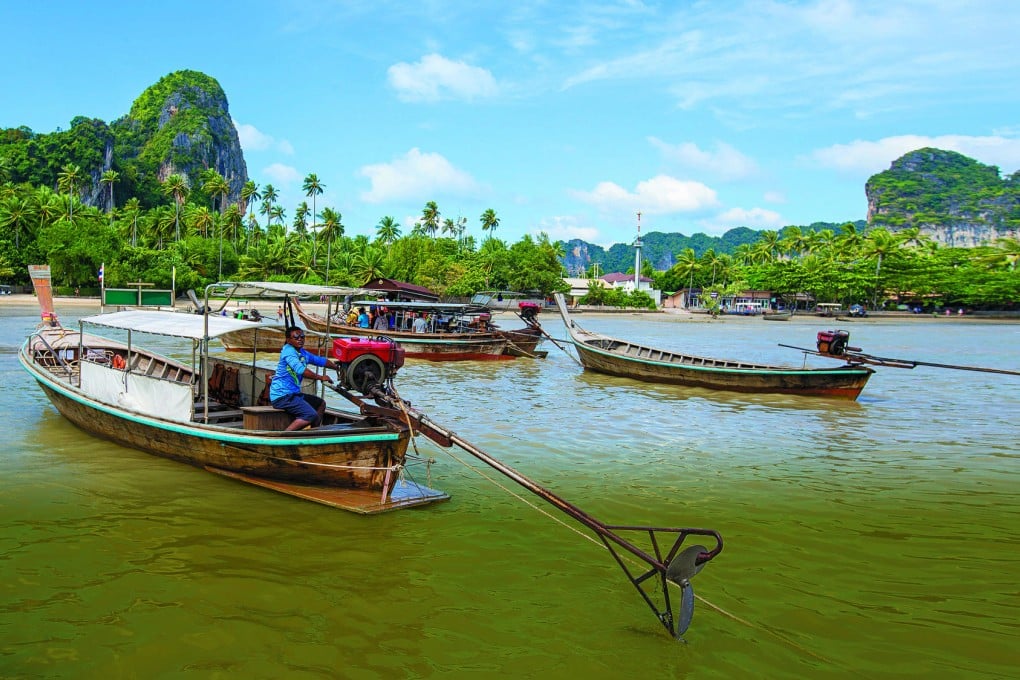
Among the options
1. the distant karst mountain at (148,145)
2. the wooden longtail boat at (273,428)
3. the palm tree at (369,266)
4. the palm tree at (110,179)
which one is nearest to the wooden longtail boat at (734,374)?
the wooden longtail boat at (273,428)

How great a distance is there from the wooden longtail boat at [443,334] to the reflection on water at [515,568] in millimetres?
13112

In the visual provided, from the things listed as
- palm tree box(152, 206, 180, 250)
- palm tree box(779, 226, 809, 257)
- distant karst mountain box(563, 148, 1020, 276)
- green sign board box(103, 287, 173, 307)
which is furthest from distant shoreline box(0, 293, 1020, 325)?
distant karst mountain box(563, 148, 1020, 276)

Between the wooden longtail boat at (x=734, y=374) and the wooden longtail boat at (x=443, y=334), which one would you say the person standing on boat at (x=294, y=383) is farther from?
the wooden longtail boat at (x=443, y=334)

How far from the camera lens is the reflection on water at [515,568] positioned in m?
4.86

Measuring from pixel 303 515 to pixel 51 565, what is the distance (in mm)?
2308

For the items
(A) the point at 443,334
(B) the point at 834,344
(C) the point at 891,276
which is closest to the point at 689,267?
(C) the point at 891,276

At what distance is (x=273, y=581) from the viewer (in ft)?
19.1

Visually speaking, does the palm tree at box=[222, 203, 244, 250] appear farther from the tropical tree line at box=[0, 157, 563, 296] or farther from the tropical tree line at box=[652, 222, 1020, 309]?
the tropical tree line at box=[652, 222, 1020, 309]

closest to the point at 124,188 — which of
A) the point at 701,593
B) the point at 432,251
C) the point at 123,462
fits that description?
the point at 432,251

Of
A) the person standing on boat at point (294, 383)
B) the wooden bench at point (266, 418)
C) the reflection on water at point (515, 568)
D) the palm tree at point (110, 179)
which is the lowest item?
the reflection on water at point (515, 568)

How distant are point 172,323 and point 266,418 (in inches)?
93.3

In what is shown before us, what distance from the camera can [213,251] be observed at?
63.1 m

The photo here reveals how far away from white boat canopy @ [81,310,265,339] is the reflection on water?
1.86 m

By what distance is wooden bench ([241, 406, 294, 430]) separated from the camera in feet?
25.9
